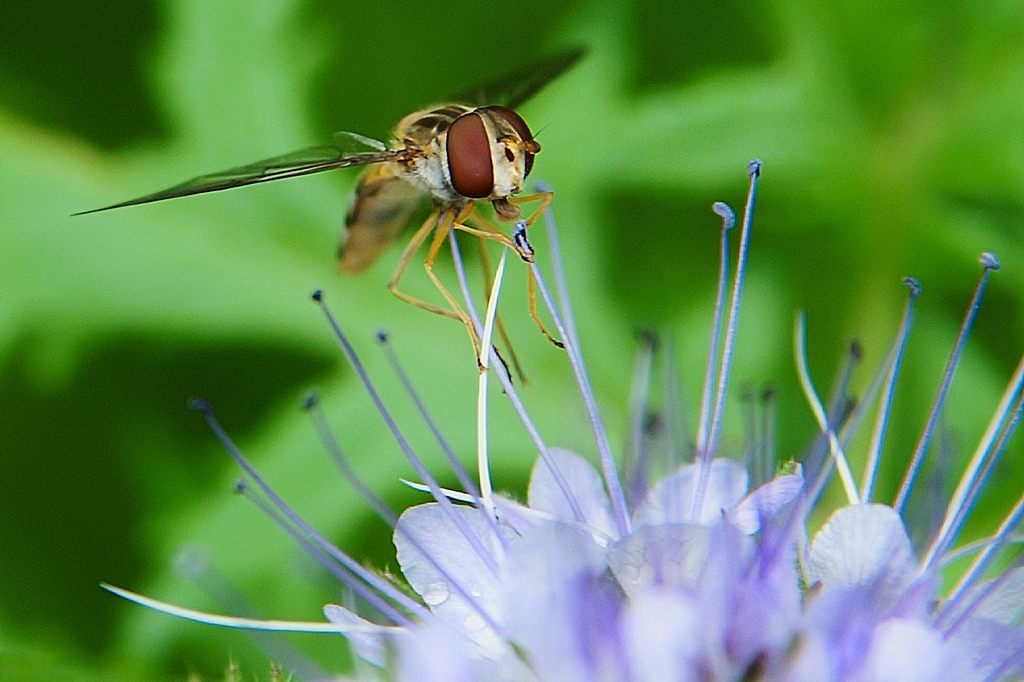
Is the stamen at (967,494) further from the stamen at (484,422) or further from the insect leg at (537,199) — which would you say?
the insect leg at (537,199)

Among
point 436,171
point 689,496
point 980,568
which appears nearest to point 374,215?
point 436,171

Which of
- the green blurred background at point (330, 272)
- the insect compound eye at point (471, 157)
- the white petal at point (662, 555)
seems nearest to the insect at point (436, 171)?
the insect compound eye at point (471, 157)

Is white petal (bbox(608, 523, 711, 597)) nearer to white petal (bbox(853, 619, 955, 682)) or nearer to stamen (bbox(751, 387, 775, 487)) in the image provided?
white petal (bbox(853, 619, 955, 682))

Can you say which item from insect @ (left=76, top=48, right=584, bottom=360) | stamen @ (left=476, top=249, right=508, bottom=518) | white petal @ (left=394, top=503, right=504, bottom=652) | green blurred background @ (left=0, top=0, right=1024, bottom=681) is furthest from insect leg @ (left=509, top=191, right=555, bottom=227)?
green blurred background @ (left=0, top=0, right=1024, bottom=681)

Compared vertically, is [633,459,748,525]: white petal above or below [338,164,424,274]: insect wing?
below

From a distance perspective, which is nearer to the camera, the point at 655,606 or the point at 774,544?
the point at 655,606

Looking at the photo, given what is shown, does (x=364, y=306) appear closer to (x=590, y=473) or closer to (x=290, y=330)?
(x=290, y=330)

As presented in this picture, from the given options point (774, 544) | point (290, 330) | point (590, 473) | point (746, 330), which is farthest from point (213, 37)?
point (774, 544)
